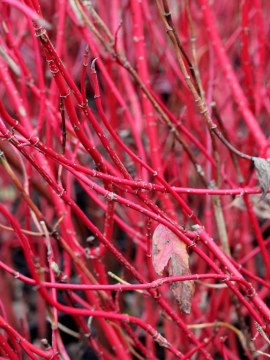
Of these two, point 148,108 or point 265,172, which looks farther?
point 148,108

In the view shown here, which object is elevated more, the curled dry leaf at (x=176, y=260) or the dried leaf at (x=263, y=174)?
the dried leaf at (x=263, y=174)

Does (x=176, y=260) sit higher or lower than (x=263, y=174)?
lower

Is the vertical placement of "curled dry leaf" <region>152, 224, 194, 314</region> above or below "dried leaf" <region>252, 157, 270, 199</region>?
below

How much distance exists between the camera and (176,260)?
2.79 feet

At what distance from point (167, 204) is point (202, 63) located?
3.71 feet

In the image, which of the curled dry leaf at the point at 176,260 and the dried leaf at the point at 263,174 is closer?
the curled dry leaf at the point at 176,260

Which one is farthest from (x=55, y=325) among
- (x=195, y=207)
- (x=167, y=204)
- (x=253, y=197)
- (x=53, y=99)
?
(x=195, y=207)

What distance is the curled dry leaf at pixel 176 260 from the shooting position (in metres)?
0.85

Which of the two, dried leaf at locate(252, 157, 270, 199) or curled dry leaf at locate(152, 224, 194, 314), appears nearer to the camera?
curled dry leaf at locate(152, 224, 194, 314)

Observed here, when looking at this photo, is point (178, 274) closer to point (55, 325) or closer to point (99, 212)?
point (55, 325)

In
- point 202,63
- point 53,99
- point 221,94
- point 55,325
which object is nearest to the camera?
point 55,325

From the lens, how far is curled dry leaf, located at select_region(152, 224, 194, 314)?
0.85 metres

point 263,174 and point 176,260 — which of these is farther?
point 263,174

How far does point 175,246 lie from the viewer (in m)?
0.85
